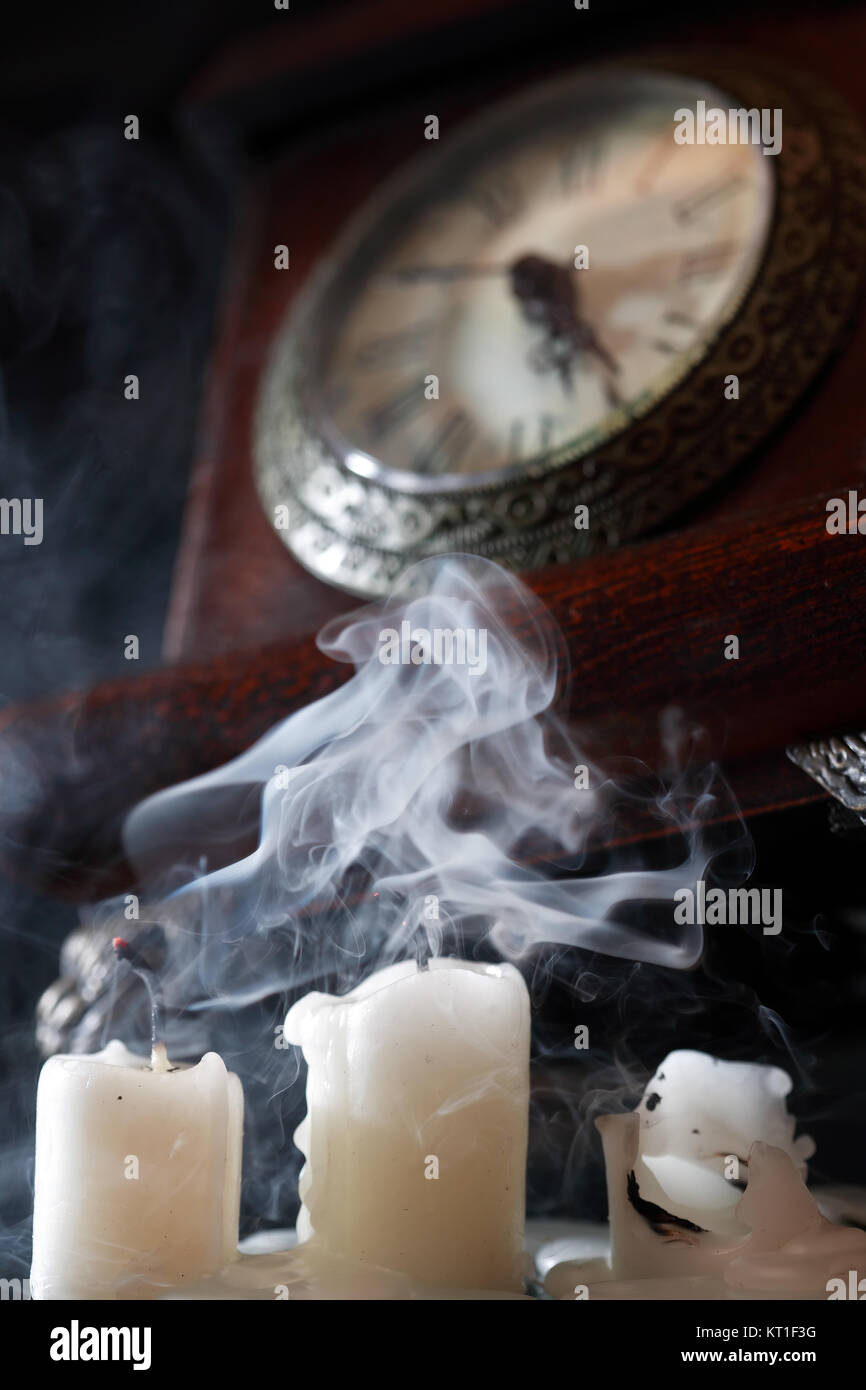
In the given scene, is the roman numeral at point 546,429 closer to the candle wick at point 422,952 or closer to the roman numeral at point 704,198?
the roman numeral at point 704,198

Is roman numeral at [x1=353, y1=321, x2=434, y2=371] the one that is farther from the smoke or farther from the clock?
the smoke

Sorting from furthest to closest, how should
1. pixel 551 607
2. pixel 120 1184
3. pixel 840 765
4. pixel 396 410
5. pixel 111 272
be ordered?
pixel 111 272 < pixel 396 410 < pixel 551 607 < pixel 840 765 < pixel 120 1184

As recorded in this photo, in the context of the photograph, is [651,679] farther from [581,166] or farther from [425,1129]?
[581,166]

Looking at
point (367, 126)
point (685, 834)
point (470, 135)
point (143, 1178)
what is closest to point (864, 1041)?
point (685, 834)

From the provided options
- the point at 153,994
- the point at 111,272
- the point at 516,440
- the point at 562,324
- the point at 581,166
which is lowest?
the point at 153,994

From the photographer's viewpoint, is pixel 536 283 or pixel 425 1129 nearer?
pixel 425 1129

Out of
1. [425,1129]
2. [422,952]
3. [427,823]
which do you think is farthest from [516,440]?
[425,1129]

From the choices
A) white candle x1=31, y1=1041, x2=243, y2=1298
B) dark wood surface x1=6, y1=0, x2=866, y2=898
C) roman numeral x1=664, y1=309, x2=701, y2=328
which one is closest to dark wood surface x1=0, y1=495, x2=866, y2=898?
dark wood surface x1=6, y1=0, x2=866, y2=898
